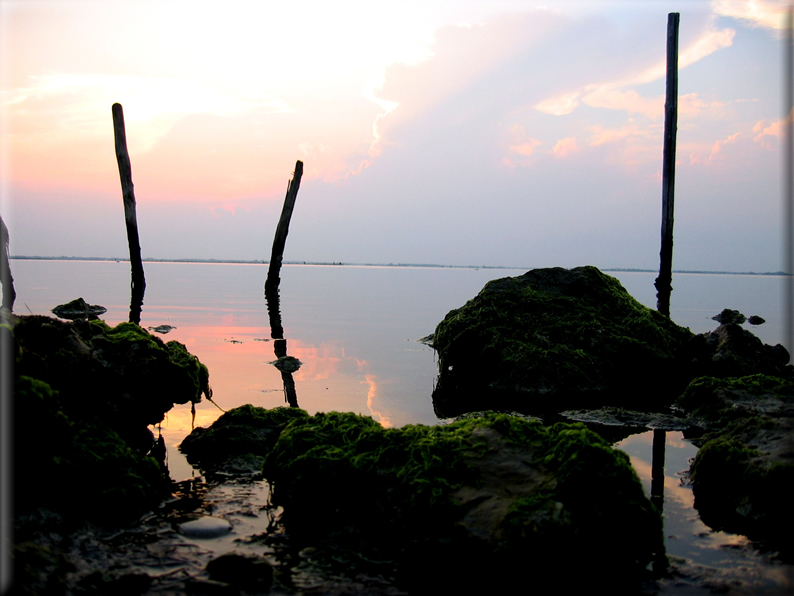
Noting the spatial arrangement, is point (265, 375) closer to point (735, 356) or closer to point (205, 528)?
point (205, 528)

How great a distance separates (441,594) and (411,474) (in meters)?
0.90

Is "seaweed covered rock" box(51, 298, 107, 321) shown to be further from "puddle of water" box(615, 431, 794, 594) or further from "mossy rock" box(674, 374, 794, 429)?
"puddle of water" box(615, 431, 794, 594)

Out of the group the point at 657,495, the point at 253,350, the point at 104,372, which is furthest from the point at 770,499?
the point at 253,350

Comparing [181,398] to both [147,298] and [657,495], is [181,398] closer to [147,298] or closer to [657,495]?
[657,495]

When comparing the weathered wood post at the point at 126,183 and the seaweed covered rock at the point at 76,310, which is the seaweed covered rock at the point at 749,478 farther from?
the weathered wood post at the point at 126,183

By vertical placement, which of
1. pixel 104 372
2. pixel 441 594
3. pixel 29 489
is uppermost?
pixel 104 372

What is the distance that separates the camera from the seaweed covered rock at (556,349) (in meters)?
8.97

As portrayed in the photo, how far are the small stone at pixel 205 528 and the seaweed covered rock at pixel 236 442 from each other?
1058mm

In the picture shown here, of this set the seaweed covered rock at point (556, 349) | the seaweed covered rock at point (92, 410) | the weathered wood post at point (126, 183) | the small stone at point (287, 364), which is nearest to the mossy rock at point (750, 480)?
the seaweed covered rock at point (556, 349)

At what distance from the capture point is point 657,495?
5051 mm

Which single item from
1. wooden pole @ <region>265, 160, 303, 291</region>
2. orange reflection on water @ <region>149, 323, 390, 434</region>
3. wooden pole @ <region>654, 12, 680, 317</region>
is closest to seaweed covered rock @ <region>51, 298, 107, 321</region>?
orange reflection on water @ <region>149, 323, 390, 434</region>

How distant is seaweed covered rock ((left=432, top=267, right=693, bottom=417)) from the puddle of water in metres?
3.39

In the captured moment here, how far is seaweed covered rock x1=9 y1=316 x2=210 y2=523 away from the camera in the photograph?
3824mm

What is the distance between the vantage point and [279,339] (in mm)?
14258
